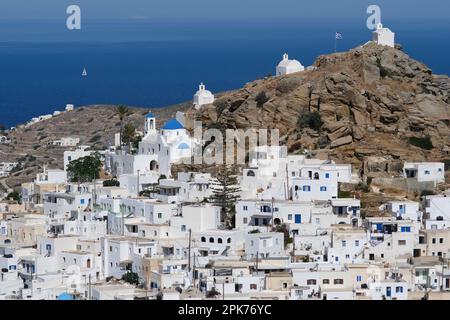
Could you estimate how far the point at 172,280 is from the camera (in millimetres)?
29031

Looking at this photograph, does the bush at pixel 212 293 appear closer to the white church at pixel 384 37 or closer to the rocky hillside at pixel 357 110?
the rocky hillside at pixel 357 110

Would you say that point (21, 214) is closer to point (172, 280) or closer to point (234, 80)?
point (172, 280)

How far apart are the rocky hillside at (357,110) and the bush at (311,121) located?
3 cm

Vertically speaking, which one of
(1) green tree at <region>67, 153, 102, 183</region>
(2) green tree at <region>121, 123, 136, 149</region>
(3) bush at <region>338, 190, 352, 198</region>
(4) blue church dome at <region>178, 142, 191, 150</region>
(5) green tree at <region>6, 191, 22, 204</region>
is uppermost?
(2) green tree at <region>121, 123, 136, 149</region>

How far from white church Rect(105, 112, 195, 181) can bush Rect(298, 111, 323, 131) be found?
148 inches

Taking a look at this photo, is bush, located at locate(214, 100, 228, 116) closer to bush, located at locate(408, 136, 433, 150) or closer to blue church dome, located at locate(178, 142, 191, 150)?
blue church dome, located at locate(178, 142, 191, 150)

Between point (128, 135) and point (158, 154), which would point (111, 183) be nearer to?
point (158, 154)

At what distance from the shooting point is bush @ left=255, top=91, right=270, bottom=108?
4404cm

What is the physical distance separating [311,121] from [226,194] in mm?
7666

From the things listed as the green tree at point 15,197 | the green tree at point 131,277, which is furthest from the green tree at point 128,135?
the green tree at point 131,277

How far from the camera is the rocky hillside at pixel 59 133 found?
5953 centimetres

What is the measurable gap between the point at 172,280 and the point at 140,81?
11631cm

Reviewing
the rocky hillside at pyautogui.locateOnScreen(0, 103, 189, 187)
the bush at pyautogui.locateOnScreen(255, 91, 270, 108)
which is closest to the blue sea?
the rocky hillside at pyautogui.locateOnScreen(0, 103, 189, 187)
